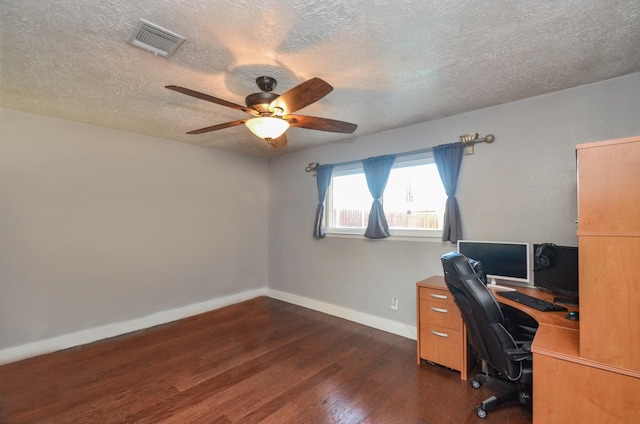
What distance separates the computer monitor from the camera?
2365 millimetres

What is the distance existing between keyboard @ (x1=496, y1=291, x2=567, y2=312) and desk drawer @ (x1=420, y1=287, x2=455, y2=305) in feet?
1.24

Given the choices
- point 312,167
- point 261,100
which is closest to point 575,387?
point 261,100

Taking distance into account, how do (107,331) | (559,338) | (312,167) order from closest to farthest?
1. (559,338)
2. (107,331)
3. (312,167)

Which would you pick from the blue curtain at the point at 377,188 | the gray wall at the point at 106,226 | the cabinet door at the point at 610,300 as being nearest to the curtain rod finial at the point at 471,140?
the blue curtain at the point at 377,188

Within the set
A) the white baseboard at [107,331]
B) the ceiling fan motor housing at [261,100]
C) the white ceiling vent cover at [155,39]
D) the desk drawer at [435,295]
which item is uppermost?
the white ceiling vent cover at [155,39]

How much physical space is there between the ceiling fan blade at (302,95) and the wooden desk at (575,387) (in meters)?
1.87

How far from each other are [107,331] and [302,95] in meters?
3.52

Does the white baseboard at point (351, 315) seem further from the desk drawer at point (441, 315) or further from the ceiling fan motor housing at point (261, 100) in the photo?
the ceiling fan motor housing at point (261, 100)

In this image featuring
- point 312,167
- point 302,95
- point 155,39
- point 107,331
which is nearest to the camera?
point 155,39

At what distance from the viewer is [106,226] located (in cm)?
326

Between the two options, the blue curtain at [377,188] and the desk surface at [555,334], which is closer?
the desk surface at [555,334]

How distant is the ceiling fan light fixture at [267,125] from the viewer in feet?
6.52

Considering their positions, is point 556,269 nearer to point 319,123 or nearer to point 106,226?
point 319,123

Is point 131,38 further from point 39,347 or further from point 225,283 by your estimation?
point 225,283
